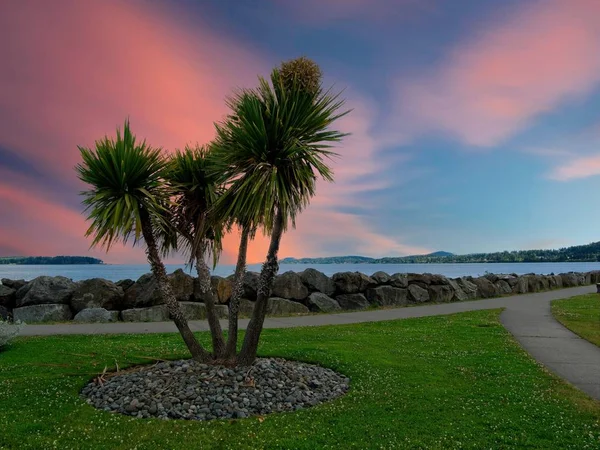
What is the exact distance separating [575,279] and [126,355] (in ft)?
125

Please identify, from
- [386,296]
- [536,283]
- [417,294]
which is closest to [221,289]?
[386,296]

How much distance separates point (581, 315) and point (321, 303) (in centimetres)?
1055

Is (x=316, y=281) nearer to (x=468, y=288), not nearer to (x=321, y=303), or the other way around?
(x=321, y=303)

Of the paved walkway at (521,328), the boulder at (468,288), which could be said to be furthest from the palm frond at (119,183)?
the boulder at (468,288)

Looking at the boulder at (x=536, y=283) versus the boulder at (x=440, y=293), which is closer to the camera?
the boulder at (x=440, y=293)

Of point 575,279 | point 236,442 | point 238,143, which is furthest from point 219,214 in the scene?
point 575,279

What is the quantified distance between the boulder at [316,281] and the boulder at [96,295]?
781 centimetres

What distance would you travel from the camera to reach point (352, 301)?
21.4m

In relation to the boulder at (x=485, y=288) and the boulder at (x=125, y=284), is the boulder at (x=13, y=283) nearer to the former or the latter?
the boulder at (x=125, y=284)

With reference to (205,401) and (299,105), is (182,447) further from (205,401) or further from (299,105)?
(299,105)

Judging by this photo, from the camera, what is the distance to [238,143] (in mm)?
8250

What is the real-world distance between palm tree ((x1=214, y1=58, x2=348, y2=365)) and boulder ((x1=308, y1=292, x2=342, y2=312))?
462 inches

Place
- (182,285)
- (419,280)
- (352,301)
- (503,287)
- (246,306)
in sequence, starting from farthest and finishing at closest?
(503,287)
(419,280)
(352,301)
(246,306)
(182,285)

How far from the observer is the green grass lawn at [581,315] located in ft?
47.9
